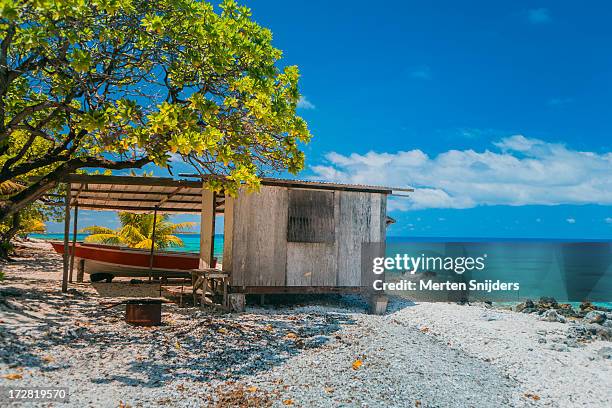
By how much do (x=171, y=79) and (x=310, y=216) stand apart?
518 centimetres

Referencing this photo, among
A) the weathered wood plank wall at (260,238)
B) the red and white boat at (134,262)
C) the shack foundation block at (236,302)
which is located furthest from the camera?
the red and white boat at (134,262)

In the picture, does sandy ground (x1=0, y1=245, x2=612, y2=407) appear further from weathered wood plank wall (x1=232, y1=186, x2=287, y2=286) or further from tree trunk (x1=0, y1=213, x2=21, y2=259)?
tree trunk (x1=0, y1=213, x2=21, y2=259)

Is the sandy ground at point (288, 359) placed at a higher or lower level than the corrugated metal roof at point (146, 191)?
lower

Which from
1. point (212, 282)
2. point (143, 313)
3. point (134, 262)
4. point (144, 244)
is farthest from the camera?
point (144, 244)

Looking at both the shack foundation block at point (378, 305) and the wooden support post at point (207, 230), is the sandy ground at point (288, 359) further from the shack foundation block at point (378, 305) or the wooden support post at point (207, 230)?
the wooden support post at point (207, 230)

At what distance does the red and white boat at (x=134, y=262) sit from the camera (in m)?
18.3

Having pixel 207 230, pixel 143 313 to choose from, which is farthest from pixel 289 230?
pixel 143 313

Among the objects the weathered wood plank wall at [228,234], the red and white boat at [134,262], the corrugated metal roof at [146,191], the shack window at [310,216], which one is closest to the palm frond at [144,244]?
the red and white boat at [134,262]

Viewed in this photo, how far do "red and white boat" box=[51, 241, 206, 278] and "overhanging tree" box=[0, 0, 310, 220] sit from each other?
696 centimetres

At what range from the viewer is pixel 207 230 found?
1549 cm

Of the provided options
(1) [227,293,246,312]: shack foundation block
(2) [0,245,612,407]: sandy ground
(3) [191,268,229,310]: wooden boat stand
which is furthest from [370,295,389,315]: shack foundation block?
(3) [191,268,229,310]: wooden boat stand

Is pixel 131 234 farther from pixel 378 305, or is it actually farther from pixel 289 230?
pixel 378 305

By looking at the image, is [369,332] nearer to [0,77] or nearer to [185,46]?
[185,46]

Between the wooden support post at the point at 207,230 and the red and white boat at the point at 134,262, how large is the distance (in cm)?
228
